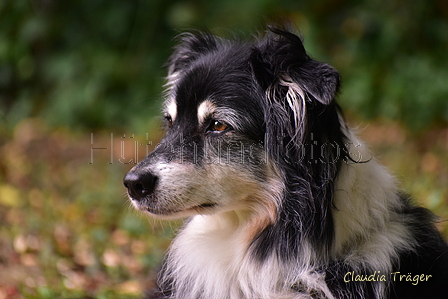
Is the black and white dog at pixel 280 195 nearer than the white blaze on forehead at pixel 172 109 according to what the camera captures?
Yes

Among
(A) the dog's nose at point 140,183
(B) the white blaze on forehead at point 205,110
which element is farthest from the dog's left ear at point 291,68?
(A) the dog's nose at point 140,183

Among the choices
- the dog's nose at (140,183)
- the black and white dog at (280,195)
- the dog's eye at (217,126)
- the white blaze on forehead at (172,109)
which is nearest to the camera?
the black and white dog at (280,195)

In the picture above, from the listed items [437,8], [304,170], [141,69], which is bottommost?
[304,170]

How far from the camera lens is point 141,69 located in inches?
375

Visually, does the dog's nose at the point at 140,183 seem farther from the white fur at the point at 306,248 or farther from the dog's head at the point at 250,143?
the white fur at the point at 306,248

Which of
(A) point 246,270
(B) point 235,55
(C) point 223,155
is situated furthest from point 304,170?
(B) point 235,55

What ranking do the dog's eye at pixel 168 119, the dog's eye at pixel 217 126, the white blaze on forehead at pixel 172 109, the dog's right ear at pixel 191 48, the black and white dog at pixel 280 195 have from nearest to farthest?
the black and white dog at pixel 280 195 → the dog's eye at pixel 217 126 → the white blaze on forehead at pixel 172 109 → the dog's eye at pixel 168 119 → the dog's right ear at pixel 191 48

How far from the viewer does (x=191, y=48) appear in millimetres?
3457

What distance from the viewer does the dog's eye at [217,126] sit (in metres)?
2.81

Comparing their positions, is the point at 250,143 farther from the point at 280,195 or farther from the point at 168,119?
the point at 168,119

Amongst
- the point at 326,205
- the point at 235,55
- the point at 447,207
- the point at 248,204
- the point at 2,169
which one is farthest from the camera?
the point at 2,169

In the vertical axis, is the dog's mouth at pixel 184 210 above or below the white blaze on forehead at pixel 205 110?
below

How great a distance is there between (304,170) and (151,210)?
0.90 metres

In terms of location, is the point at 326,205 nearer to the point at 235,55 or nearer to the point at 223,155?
the point at 223,155
